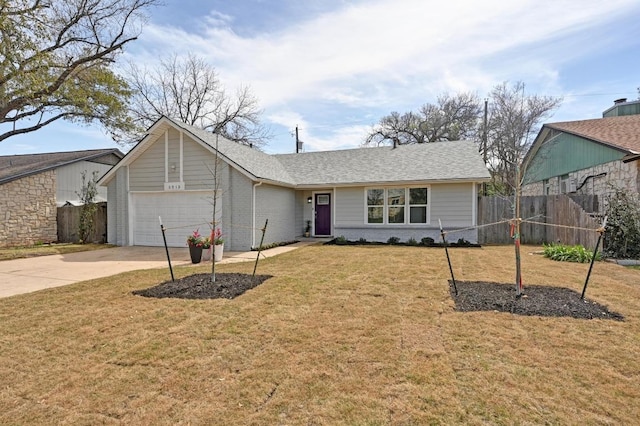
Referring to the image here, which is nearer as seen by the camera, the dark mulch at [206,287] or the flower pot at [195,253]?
the dark mulch at [206,287]

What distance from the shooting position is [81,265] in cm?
928

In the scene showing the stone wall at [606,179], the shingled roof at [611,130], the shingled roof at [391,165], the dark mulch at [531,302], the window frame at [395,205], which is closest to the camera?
the dark mulch at [531,302]

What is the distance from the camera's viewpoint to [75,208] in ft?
51.4

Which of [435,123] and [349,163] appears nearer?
[349,163]

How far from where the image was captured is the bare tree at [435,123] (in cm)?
2697

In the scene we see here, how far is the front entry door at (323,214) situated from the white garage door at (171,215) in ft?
17.2

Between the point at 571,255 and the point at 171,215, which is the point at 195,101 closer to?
the point at 171,215

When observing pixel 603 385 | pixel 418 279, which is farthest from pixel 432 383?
pixel 418 279

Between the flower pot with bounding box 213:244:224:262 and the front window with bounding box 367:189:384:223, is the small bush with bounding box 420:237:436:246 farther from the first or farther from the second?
the flower pot with bounding box 213:244:224:262

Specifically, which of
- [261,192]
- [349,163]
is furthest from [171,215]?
[349,163]

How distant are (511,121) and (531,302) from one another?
22.4 m

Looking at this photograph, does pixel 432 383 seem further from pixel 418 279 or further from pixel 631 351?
pixel 418 279

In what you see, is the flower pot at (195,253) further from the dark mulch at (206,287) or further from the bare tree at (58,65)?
the bare tree at (58,65)

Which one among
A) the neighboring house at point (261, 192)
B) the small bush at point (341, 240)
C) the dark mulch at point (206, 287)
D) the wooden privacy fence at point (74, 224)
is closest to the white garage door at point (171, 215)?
the neighboring house at point (261, 192)
